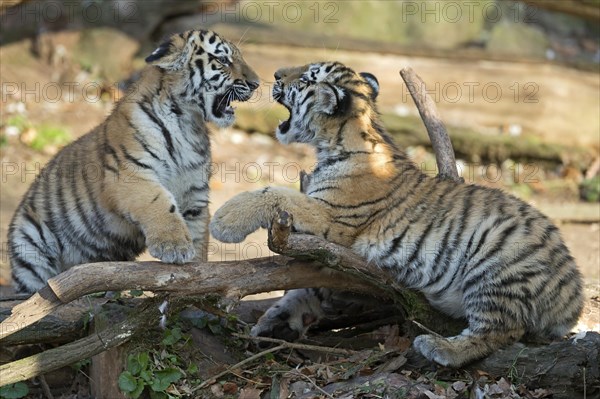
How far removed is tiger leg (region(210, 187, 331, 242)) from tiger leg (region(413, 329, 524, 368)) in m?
0.82

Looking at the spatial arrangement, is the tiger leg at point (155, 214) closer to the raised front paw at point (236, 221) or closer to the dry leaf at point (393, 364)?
the raised front paw at point (236, 221)

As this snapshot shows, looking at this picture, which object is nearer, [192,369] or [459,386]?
[459,386]

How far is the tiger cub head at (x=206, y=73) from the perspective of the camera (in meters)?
4.96

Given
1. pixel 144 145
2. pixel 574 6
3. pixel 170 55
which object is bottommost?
pixel 144 145

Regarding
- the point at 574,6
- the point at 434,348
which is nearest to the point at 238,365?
the point at 434,348

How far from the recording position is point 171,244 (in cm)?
426

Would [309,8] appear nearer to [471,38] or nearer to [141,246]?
[471,38]

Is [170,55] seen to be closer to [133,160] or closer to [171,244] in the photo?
[133,160]

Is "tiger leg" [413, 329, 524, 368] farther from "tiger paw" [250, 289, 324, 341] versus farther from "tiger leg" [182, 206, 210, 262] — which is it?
"tiger leg" [182, 206, 210, 262]

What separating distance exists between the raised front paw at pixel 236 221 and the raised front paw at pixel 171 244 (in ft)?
0.59

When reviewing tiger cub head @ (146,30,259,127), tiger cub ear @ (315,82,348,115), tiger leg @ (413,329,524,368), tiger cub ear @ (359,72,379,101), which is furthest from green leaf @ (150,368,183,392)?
tiger cub ear @ (359,72,379,101)

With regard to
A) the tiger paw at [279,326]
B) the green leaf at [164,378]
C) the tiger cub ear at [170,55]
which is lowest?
the green leaf at [164,378]

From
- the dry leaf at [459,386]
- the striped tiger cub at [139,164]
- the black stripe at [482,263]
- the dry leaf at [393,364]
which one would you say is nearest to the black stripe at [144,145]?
the striped tiger cub at [139,164]

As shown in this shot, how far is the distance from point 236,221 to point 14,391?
4.85 feet
